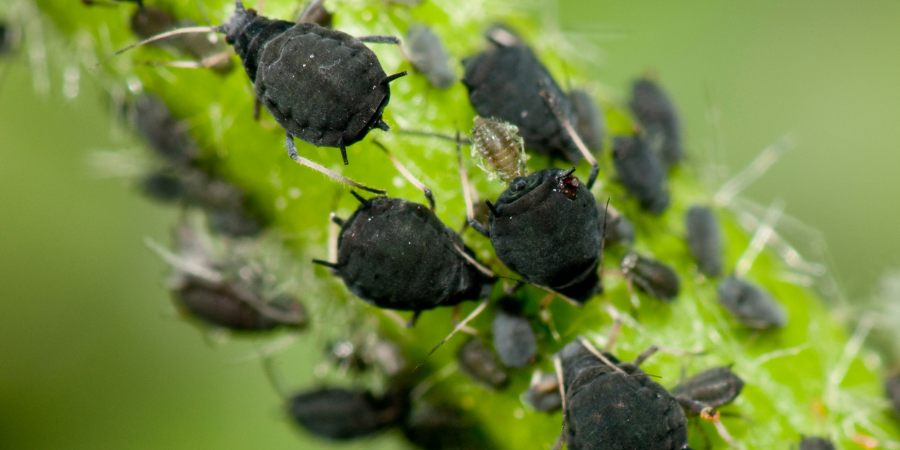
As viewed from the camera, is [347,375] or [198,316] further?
[198,316]

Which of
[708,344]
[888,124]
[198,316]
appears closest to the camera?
[708,344]

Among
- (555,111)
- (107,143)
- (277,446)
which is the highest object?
(555,111)

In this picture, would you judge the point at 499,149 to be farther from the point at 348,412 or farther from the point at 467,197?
the point at 348,412

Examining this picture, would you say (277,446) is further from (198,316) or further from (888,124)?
(888,124)

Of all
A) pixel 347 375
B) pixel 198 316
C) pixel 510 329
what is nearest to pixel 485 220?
pixel 510 329

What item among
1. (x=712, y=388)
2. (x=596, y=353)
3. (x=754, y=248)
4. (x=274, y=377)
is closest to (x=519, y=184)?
(x=596, y=353)

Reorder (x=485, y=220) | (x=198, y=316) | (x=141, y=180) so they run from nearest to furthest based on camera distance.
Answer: (x=485, y=220) → (x=198, y=316) → (x=141, y=180)

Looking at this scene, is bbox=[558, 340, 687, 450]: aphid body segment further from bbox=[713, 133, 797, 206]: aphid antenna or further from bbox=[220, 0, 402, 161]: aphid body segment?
bbox=[713, 133, 797, 206]: aphid antenna

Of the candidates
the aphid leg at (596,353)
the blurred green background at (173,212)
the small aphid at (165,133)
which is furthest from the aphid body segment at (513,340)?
the small aphid at (165,133)
